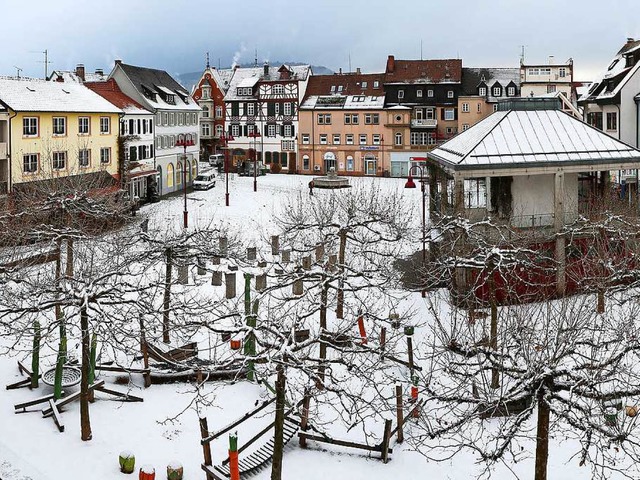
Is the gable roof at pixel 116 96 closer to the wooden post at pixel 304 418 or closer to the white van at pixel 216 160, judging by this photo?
the white van at pixel 216 160

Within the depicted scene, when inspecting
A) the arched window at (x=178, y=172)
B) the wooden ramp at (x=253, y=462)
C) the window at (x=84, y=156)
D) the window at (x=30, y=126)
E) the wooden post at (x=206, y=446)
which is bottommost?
the wooden ramp at (x=253, y=462)

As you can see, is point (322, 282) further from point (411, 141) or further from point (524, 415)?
point (411, 141)

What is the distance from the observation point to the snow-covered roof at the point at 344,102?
267 feet

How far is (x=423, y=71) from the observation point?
81688 mm

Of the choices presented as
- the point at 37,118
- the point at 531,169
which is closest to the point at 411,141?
the point at 37,118

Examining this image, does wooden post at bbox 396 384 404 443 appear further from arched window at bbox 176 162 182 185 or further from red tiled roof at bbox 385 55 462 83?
red tiled roof at bbox 385 55 462 83

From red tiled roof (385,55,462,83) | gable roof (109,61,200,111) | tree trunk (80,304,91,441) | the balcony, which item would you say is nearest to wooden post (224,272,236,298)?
tree trunk (80,304,91,441)

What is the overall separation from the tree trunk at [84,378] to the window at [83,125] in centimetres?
3553

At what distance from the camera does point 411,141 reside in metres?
79.8

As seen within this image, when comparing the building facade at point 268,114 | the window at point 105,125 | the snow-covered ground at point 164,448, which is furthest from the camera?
the building facade at point 268,114

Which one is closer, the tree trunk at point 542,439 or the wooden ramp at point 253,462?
the tree trunk at point 542,439

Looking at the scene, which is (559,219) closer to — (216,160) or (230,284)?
(230,284)

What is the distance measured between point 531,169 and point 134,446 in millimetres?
20030

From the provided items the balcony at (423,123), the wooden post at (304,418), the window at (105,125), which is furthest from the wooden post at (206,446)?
the balcony at (423,123)
